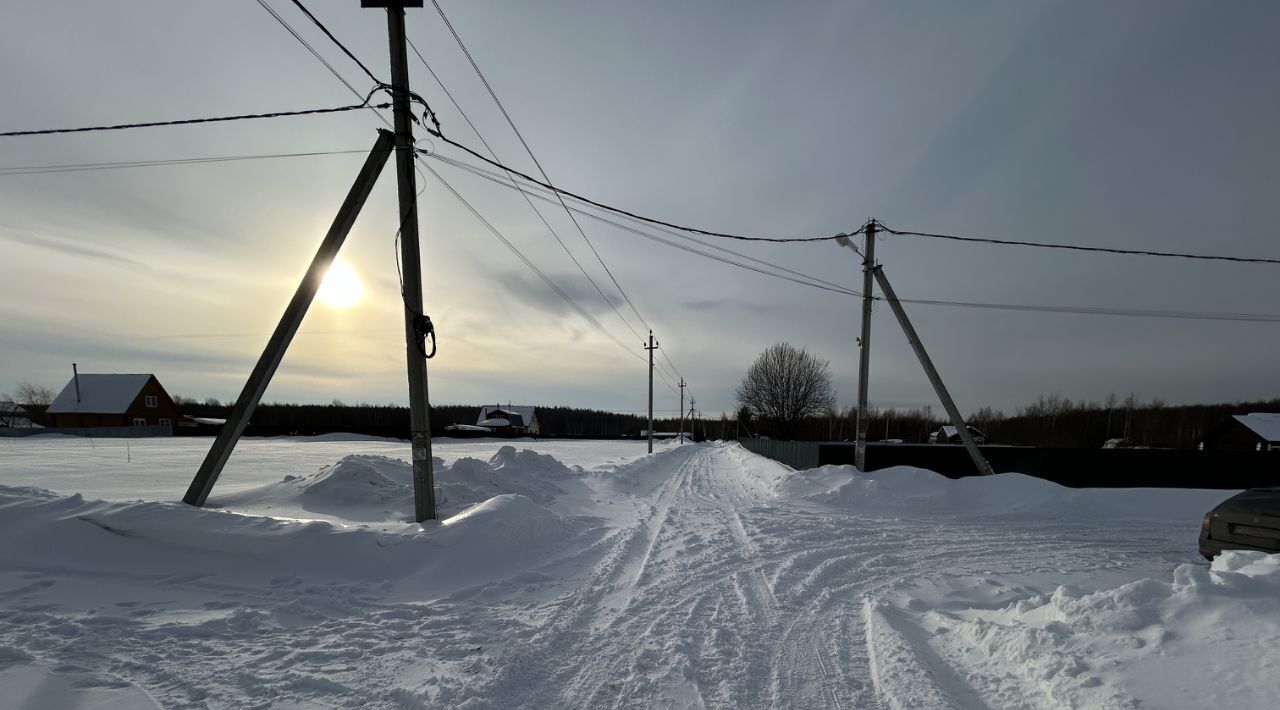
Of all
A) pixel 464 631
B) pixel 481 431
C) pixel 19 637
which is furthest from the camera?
pixel 481 431

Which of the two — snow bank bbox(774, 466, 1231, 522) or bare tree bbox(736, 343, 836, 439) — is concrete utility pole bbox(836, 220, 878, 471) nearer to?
snow bank bbox(774, 466, 1231, 522)

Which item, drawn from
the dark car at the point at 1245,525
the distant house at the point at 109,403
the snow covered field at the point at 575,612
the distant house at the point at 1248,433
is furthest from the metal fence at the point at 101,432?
the distant house at the point at 1248,433

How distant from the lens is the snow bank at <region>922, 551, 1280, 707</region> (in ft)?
9.73

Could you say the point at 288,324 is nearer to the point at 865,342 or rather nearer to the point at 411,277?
the point at 411,277

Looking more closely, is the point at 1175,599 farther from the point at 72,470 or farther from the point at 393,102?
the point at 72,470

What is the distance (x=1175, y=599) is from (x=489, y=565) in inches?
255

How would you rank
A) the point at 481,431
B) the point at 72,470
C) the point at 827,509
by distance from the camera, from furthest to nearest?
the point at 481,431, the point at 72,470, the point at 827,509

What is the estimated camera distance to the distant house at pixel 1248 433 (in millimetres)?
43812

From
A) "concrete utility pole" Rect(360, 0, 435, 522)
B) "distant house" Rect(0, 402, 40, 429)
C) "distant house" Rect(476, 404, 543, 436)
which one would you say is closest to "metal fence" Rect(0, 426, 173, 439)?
"distant house" Rect(0, 402, 40, 429)

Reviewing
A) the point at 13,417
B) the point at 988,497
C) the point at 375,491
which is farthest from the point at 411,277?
the point at 13,417

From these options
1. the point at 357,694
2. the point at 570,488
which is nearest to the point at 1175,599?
the point at 357,694

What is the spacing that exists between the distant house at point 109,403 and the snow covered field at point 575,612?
58.8m

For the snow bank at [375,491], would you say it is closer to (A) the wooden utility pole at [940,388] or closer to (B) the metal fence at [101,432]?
(A) the wooden utility pole at [940,388]

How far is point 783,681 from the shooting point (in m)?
3.67
